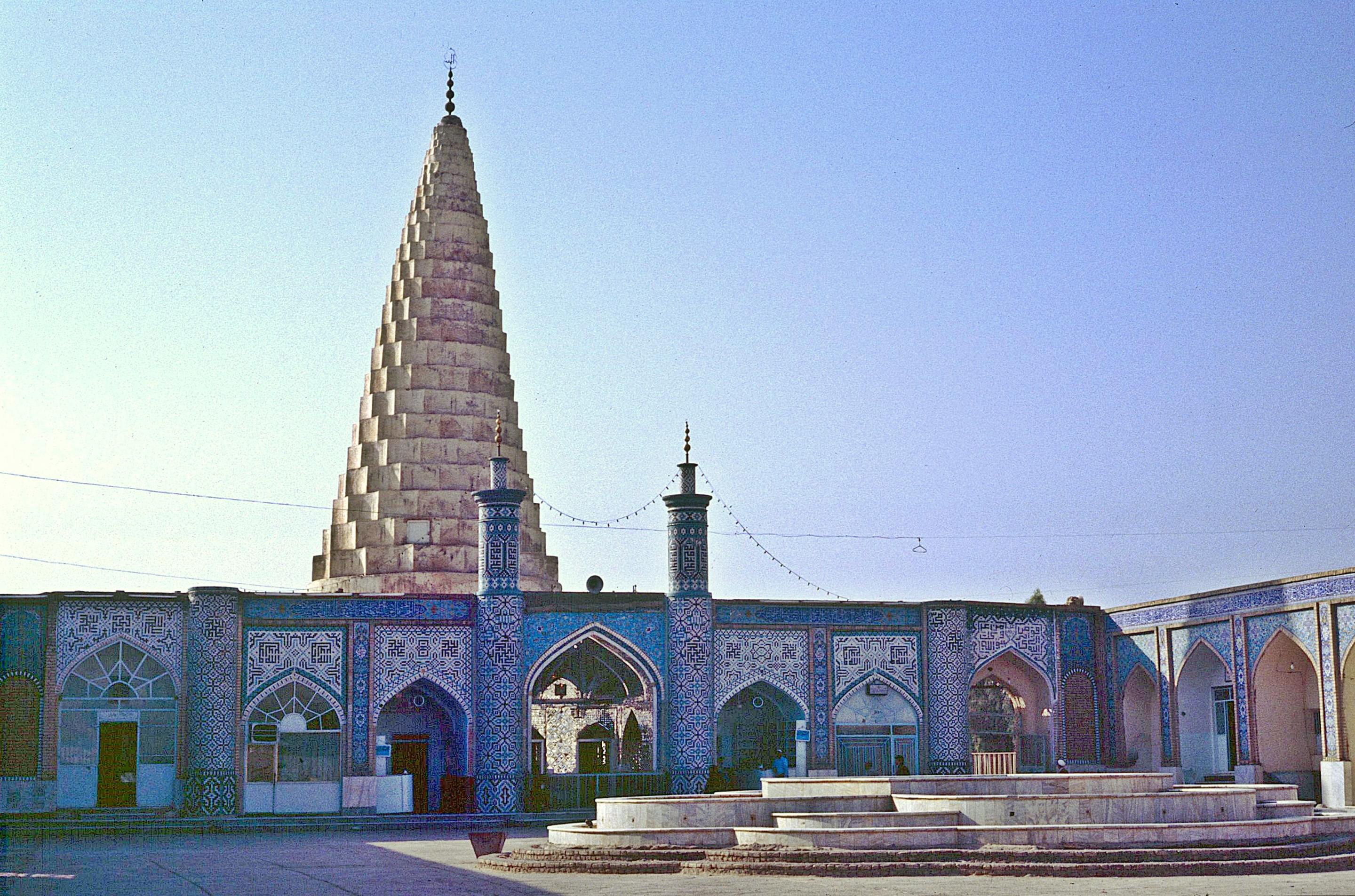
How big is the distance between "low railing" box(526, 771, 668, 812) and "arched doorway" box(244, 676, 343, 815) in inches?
140

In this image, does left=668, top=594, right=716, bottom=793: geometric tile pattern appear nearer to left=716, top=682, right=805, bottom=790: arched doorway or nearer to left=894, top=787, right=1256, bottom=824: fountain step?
left=716, top=682, right=805, bottom=790: arched doorway

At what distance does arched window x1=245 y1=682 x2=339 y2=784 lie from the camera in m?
31.1

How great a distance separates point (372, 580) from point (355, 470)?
9.75ft

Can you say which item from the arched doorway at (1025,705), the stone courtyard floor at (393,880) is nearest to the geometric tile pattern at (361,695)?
the stone courtyard floor at (393,880)

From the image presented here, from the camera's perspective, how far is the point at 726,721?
35.1 metres

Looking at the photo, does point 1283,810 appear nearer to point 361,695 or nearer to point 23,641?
point 361,695

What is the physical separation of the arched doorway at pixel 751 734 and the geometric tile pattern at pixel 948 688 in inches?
106

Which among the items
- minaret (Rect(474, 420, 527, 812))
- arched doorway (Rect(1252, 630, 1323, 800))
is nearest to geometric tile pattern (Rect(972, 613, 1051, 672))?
arched doorway (Rect(1252, 630, 1323, 800))

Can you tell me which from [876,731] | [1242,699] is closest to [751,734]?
[876,731]

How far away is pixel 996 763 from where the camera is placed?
97.5 feet

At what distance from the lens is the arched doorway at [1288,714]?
30750 millimetres

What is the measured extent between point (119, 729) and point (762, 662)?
1151 centimetres

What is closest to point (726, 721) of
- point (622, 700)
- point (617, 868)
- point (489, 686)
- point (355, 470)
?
point (622, 700)

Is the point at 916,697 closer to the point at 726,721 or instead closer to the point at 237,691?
the point at 726,721
